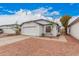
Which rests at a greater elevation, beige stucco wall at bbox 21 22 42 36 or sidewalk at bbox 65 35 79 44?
beige stucco wall at bbox 21 22 42 36

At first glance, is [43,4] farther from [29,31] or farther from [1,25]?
[1,25]

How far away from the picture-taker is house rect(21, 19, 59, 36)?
3.59 m

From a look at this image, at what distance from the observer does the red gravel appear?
356 cm

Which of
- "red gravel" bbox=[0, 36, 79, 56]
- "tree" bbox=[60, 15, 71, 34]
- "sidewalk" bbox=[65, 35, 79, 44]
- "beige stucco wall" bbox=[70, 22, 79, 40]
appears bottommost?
"red gravel" bbox=[0, 36, 79, 56]

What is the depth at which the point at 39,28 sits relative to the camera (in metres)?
3.60

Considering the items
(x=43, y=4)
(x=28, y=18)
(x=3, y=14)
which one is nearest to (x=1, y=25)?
(x=3, y=14)

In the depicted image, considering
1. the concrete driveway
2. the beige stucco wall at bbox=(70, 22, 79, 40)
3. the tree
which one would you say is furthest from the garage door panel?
the beige stucco wall at bbox=(70, 22, 79, 40)

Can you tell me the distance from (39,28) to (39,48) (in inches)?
10.8

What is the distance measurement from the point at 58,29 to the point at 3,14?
2.56 feet

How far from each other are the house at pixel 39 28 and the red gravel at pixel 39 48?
0.10 metres

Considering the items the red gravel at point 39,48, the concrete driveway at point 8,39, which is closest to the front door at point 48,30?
the red gravel at point 39,48

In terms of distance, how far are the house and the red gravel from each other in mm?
100

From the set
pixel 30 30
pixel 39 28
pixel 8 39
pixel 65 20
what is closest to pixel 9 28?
pixel 8 39

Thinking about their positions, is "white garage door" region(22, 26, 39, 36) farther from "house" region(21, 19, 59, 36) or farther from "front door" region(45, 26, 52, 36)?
"front door" region(45, 26, 52, 36)
